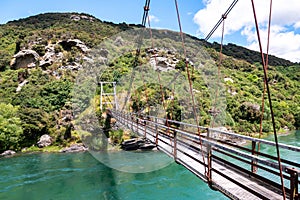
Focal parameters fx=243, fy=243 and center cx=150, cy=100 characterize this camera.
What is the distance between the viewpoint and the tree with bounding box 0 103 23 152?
12.9 m

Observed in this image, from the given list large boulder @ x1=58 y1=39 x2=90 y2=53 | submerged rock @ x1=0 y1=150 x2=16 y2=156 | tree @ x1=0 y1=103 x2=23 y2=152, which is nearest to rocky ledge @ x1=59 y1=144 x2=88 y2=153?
submerged rock @ x1=0 y1=150 x2=16 y2=156

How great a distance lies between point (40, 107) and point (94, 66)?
386 inches

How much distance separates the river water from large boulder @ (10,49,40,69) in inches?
601

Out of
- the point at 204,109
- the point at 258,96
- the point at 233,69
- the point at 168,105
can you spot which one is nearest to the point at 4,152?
the point at 168,105

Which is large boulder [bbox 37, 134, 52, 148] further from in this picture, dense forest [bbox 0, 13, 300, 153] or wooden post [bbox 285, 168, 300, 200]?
wooden post [bbox 285, 168, 300, 200]

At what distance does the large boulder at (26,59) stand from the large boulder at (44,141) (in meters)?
11.9

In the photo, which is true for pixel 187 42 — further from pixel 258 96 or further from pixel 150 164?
pixel 150 164

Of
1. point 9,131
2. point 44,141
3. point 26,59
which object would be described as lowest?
point 44,141

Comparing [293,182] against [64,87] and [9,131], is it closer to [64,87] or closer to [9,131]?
[9,131]

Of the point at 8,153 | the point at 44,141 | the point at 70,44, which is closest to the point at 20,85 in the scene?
the point at 70,44

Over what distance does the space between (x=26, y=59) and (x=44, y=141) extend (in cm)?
1329

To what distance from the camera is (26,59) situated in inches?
943

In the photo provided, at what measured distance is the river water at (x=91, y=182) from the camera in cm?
716

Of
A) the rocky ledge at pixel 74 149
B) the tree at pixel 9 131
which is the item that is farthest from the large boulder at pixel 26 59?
the rocky ledge at pixel 74 149
